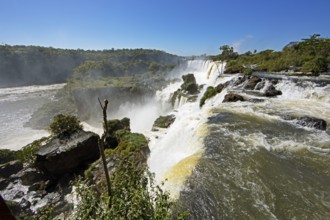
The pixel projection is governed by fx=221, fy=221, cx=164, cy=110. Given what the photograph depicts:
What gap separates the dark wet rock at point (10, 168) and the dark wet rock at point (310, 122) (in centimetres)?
2355

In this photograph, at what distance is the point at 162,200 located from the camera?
5371 mm

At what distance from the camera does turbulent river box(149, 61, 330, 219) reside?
8.99 m

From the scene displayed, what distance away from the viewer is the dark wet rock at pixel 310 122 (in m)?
15.7

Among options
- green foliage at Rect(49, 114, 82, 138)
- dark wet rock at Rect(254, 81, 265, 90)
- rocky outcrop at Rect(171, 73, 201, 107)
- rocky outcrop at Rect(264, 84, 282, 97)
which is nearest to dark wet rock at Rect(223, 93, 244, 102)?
rocky outcrop at Rect(264, 84, 282, 97)

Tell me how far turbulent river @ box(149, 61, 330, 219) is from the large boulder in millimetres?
5409

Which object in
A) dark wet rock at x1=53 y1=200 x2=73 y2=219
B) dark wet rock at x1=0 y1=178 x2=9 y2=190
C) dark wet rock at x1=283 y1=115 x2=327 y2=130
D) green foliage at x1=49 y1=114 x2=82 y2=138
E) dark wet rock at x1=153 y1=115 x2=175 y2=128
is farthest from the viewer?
dark wet rock at x1=153 y1=115 x2=175 y2=128

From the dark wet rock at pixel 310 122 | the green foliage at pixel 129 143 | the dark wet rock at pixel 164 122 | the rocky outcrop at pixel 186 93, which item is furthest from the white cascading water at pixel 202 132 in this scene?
the rocky outcrop at pixel 186 93

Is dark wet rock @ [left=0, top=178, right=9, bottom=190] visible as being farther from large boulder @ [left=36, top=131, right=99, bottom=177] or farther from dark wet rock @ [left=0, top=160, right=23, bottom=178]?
large boulder @ [left=36, top=131, right=99, bottom=177]

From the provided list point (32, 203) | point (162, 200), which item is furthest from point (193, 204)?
point (32, 203)

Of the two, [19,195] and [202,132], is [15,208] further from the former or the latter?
[202,132]

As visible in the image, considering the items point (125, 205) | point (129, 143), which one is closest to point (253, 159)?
point (129, 143)

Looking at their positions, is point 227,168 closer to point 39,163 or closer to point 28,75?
point 39,163

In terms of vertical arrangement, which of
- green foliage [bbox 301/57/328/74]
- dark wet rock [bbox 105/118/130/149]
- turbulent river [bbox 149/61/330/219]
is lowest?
dark wet rock [bbox 105/118/130/149]

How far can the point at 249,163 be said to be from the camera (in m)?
11.8
